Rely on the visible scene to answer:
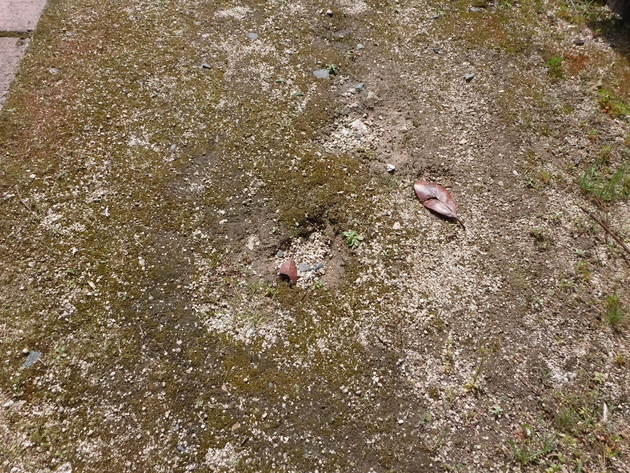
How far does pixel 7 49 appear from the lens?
349cm

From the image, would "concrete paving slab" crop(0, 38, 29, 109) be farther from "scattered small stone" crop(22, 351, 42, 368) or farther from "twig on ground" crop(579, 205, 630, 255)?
"twig on ground" crop(579, 205, 630, 255)

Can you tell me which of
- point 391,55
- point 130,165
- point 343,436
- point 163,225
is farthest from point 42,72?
point 343,436

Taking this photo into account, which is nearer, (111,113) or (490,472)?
(490,472)

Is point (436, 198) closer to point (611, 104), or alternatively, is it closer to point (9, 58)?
point (611, 104)

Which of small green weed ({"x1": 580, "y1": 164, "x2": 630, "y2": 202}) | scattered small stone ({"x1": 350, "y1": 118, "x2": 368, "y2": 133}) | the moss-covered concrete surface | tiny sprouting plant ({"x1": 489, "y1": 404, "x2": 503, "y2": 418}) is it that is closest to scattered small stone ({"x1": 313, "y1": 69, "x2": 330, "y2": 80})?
the moss-covered concrete surface

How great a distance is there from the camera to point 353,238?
2.81m

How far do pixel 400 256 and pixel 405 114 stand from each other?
1258mm

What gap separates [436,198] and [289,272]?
1.13 meters

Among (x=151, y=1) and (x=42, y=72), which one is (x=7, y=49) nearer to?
(x=42, y=72)

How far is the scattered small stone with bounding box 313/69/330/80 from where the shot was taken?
3.60 m

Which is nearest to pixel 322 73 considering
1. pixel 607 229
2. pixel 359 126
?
pixel 359 126

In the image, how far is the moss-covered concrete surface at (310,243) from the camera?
2203mm

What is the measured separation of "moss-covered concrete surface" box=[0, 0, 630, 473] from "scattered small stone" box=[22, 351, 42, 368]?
3cm

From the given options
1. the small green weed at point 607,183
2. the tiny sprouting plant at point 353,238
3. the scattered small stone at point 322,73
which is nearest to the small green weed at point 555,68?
the small green weed at point 607,183
